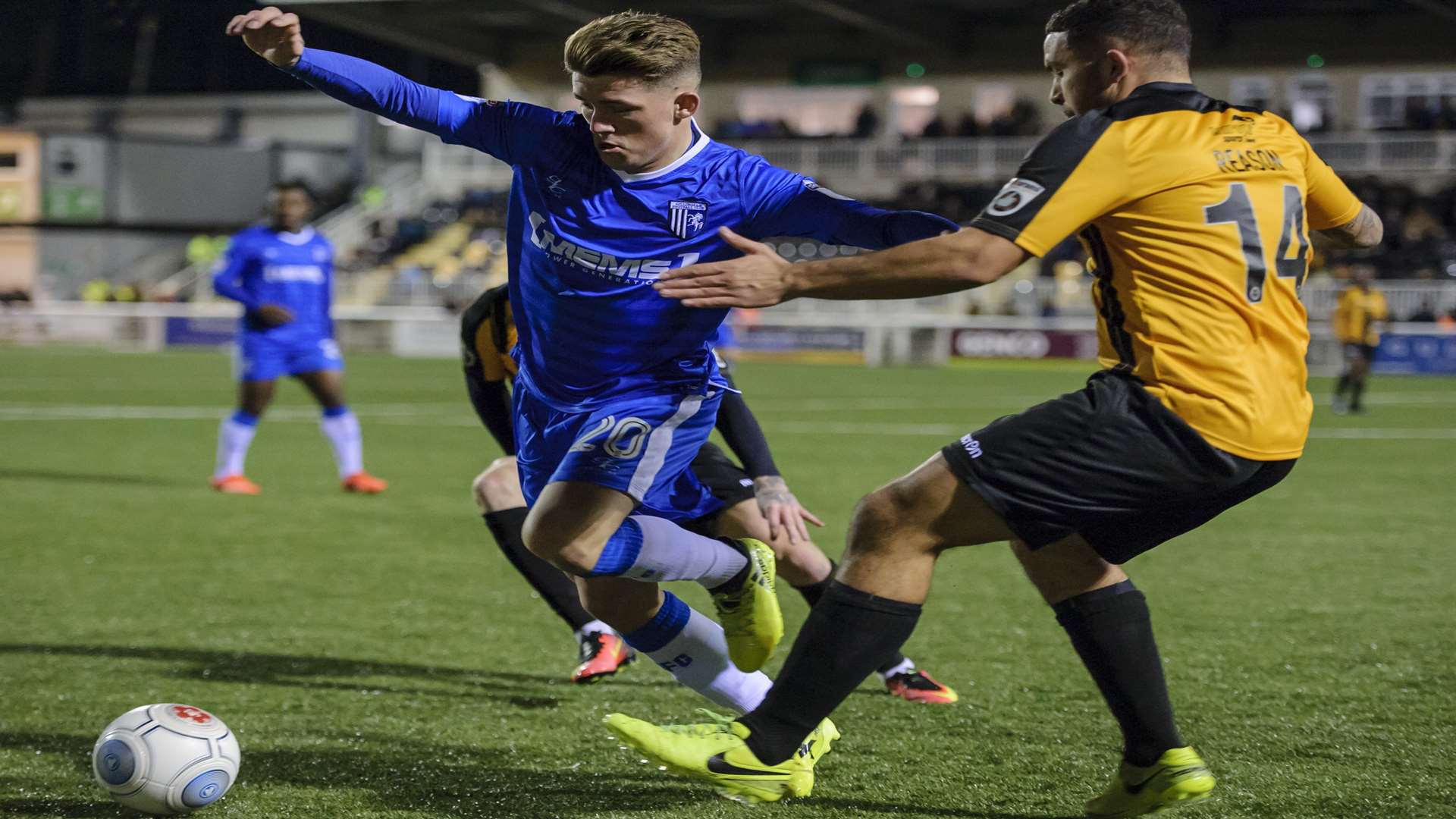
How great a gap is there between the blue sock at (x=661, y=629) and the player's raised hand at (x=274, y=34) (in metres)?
1.62

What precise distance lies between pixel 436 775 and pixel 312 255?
753 cm

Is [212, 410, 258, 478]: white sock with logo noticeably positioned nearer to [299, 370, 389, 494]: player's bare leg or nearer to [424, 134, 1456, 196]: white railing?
[299, 370, 389, 494]: player's bare leg

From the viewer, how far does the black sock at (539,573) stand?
4.89 metres

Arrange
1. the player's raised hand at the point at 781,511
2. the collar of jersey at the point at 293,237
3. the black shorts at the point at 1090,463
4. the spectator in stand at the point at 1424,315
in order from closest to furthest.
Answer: the black shorts at the point at 1090,463 → the player's raised hand at the point at 781,511 → the collar of jersey at the point at 293,237 → the spectator in stand at the point at 1424,315

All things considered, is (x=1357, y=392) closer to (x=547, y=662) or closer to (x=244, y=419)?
(x=244, y=419)

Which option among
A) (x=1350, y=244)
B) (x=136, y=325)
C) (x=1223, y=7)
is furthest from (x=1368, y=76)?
(x=1350, y=244)

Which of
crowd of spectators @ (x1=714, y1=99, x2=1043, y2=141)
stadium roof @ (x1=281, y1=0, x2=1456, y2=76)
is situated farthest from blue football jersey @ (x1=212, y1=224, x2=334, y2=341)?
crowd of spectators @ (x1=714, y1=99, x2=1043, y2=141)

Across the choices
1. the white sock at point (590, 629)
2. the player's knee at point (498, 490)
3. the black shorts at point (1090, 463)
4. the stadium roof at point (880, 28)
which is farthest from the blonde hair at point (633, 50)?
the stadium roof at point (880, 28)

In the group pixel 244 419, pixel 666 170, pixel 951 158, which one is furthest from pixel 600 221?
pixel 951 158

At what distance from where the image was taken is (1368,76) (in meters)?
36.9

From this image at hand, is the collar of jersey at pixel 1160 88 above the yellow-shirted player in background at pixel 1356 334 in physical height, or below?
above

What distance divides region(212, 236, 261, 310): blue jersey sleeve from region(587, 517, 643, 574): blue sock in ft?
24.1

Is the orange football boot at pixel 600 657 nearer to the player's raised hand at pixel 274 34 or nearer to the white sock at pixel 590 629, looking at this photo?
the white sock at pixel 590 629

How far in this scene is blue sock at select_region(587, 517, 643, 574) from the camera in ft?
11.9
